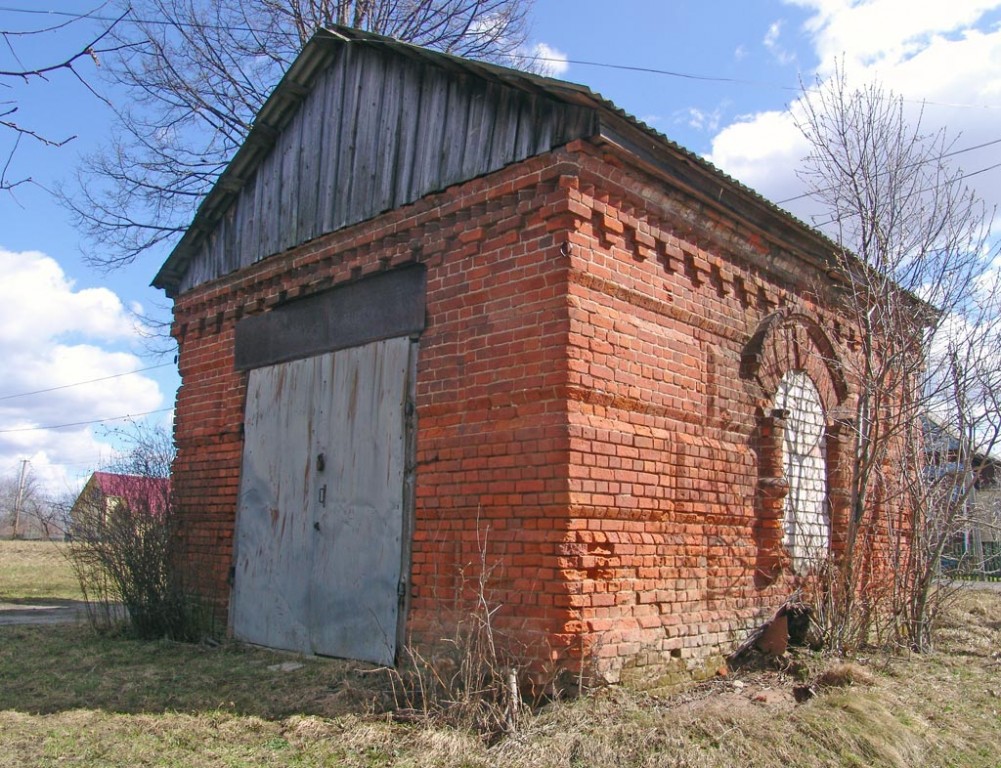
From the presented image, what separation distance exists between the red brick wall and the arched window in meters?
0.34

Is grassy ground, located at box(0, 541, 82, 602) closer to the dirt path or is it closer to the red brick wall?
the dirt path

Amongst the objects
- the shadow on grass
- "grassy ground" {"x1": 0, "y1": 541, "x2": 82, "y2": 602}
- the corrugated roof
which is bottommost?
"grassy ground" {"x1": 0, "y1": 541, "x2": 82, "y2": 602}

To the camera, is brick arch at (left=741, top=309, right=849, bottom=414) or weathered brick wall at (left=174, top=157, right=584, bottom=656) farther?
brick arch at (left=741, top=309, right=849, bottom=414)

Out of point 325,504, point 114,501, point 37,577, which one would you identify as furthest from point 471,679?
point 37,577

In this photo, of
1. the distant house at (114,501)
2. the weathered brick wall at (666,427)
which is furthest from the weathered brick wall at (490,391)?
the distant house at (114,501)

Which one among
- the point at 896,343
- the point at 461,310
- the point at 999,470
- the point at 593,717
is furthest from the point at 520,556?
Result: the point at 999,470

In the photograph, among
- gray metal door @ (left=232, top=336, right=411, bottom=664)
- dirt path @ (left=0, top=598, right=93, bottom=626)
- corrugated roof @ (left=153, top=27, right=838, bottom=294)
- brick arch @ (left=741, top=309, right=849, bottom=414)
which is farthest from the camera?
dirt path @ (left=0, top=598, right=93, bottom=626)

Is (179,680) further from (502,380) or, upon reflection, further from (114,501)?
(502,380)

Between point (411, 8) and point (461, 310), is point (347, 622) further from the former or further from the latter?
point (411, 8)

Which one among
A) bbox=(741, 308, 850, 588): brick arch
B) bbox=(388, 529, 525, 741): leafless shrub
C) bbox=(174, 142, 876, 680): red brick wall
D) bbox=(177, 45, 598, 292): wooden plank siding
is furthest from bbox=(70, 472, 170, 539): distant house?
bbox=(741, 308, 850, 588): brick arch

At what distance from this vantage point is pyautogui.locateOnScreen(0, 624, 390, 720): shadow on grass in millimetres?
5816

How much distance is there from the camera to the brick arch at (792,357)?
7582 mm

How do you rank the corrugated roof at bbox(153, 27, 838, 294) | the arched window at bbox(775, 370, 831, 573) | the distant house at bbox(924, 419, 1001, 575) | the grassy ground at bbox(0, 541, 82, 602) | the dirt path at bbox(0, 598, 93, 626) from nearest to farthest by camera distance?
the corrugated roof at bbox(153, 27, 838, 294), the arched window at bbox(775, 370, 831, 573), the distant house at bbox(924, 419, 1001, 575), the dirt path at bbox(0, 598, 93, 626), the grassy ground at bbox(0, 541, 82, 602)

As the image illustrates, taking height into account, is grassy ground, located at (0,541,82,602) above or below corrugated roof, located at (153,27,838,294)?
below
